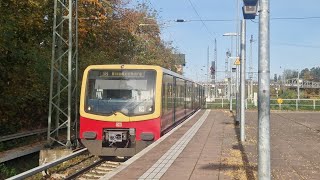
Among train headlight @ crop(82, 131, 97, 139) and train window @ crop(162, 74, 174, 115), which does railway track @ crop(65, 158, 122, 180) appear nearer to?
train headlight @ crop(82, 131, 97, 139)

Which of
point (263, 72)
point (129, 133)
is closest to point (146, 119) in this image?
point (129, 133)

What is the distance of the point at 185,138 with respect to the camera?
50.7ft

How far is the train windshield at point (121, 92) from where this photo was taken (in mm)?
14281

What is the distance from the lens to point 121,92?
571 inches

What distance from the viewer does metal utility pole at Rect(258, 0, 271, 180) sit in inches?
243

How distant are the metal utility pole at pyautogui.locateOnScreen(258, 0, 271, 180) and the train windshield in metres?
8.23

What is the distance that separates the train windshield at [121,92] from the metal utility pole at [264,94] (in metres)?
8.23

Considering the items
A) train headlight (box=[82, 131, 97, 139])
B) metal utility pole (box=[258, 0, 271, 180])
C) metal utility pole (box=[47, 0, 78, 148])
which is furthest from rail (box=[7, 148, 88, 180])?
metal utility pole (box=[258, 0, 271, 180])

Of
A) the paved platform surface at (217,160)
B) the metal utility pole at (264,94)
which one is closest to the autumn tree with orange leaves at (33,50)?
the paved platform surface at (217,160)

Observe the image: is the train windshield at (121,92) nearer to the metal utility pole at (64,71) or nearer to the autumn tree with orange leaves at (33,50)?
the metal utility pole at (64,71)

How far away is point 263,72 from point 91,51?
73.3 feet

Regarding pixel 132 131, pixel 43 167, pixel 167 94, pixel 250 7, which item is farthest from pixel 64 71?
pixel 250 7

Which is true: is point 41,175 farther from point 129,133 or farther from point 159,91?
point 159,91

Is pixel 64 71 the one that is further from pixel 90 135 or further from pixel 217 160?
pixel 217 160
